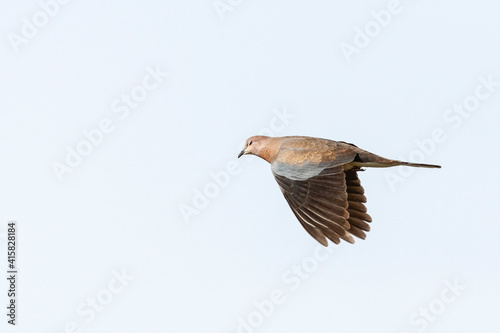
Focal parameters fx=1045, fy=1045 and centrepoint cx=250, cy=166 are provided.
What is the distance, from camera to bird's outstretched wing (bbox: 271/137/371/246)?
14.5 meters

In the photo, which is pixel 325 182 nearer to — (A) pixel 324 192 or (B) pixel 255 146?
(A) pixel 324 192

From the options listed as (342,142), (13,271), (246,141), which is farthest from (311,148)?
(13,271)

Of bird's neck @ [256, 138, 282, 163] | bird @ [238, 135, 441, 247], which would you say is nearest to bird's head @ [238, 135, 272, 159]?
bird's neck @ [256, 138, 282, 163]

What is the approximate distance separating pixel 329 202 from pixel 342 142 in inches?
70.2

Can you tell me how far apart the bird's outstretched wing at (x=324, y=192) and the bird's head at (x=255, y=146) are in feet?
4.54

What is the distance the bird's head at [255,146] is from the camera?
1709cm

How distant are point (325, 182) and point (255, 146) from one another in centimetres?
273

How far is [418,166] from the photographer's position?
15.9m

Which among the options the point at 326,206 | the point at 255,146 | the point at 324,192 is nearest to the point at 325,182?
the point at 324,192

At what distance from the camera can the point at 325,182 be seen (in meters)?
14.8

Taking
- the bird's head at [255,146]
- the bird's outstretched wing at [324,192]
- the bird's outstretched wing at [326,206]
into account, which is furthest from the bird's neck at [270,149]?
the bird's outstretched wing at [326,206]

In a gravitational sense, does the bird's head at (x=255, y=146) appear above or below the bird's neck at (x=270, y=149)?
above

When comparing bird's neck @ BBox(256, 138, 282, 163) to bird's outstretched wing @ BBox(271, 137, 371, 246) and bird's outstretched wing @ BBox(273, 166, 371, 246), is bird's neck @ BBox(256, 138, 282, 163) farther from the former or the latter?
bird's outstretched wing @ BBox(273, 166, 371, 246)

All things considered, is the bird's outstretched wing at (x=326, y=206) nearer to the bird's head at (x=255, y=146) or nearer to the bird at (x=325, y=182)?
the bird at (x=325, y=182)
